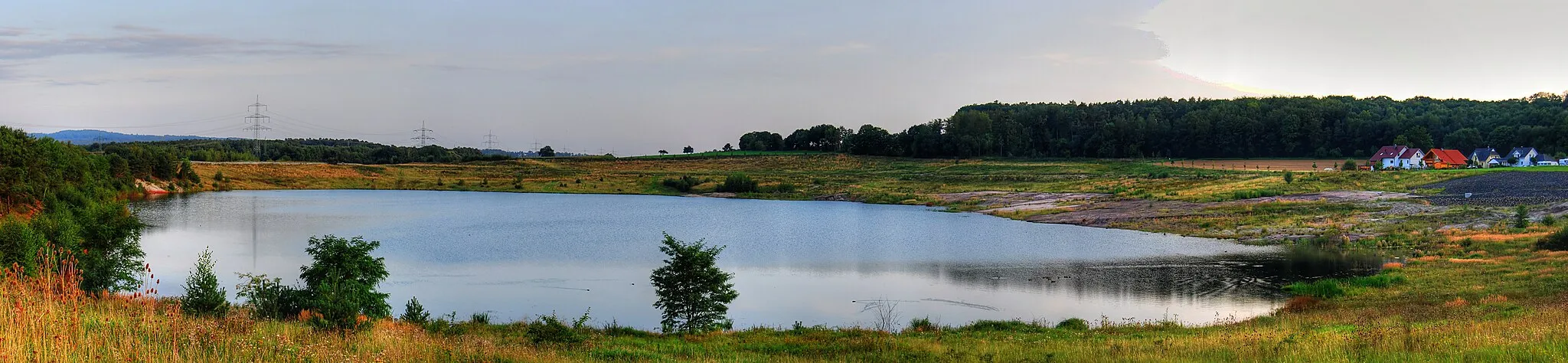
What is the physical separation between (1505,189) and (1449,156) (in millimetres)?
49548

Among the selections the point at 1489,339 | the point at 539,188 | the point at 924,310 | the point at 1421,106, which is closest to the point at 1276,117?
the point at 1421,106

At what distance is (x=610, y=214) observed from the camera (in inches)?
2328

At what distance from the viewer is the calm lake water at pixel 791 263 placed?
898 inches

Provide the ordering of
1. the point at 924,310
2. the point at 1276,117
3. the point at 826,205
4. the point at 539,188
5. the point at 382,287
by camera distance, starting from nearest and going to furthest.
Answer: the point at 924,310 → the point at 382,287 → the point at 826,205 → the point at 539,188 → the point at 1276,117

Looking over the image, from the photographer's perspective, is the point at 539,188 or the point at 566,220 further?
the point at 539,188

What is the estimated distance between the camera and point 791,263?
32656mm

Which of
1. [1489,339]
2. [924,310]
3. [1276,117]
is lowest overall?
[924,310]

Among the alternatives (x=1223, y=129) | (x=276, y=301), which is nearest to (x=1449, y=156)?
(x=1223, y=129)

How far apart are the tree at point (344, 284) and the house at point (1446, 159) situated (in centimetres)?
Answer: 10035

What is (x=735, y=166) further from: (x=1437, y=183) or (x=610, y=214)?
(x=1437, y=183)

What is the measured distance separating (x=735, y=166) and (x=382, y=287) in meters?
100

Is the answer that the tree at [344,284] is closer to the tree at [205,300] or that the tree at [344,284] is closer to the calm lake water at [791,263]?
the tree at [205,300]

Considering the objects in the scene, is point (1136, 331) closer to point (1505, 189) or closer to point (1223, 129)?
point (1505, 189)

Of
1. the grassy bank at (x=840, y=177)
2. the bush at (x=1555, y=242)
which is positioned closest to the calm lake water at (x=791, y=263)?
the bush at (x=1555, y=242)
